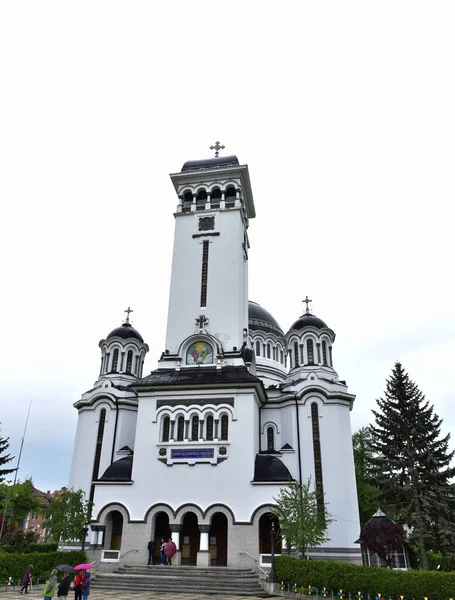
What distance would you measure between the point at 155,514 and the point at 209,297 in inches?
442

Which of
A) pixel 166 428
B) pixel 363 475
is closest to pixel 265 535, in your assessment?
pixel 166 428

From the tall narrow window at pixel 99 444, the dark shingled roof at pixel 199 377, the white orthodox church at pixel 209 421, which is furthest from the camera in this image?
the tall narrow window at pixel 99 444

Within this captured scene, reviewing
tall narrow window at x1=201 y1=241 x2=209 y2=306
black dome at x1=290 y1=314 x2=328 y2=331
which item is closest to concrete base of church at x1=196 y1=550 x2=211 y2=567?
tall narrow window at x1=201 y1=241 x2=209 y2=306

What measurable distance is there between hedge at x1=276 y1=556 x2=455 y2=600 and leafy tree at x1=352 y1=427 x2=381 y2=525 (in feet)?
58.4

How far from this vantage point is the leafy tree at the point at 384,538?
19.9m

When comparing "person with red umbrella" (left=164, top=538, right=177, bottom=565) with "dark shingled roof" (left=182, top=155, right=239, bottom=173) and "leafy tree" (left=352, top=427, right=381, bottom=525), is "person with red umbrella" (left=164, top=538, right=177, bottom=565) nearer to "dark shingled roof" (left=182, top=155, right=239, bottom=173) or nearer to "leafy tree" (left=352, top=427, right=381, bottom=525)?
"leafy tree" (left=352, top=427, right=381, bottom=525)

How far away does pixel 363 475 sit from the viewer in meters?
35.7

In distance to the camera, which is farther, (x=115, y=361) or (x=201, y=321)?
(x=115, y=361)

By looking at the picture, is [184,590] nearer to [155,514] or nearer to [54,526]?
[155,514]

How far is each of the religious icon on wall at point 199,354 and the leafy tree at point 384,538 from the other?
10474 millimetres

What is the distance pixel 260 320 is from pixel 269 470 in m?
16.2

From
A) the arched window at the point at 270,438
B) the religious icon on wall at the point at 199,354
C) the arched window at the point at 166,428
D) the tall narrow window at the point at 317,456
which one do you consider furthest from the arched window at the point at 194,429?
the tall narrow window at the point at 317,456

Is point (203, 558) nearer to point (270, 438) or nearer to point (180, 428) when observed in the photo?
point (180, 428)

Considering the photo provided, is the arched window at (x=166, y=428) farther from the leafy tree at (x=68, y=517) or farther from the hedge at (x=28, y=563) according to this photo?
the hedge at (x=28, y=563)
